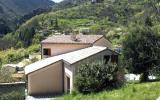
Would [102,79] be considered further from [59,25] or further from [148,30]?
[59,25]

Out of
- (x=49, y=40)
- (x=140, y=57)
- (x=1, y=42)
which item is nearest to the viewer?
(x=140, y=57)

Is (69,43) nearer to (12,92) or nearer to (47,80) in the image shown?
(47,80)

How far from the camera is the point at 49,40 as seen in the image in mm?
44906

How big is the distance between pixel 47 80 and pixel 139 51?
885 cm

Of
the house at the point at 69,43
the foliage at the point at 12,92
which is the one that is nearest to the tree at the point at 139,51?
the house at the point at 69,43

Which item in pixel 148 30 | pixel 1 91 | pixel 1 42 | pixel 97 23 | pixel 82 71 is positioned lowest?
pixel 1 91

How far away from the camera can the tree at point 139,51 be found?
3123 centimetres

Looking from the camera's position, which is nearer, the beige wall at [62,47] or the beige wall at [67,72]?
the beige wall at [67,72]

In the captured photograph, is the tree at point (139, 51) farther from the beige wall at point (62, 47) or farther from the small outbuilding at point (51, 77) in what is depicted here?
the beige wall at point (62, 47)

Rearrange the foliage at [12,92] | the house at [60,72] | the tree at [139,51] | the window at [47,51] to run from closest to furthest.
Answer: the foliage at [12,92]
the tree at [139,51]
the house at [60,72]
the window at [47,51]

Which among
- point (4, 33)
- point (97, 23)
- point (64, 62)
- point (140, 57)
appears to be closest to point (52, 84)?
point (64, 62)

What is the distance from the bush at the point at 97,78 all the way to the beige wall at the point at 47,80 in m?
10.7

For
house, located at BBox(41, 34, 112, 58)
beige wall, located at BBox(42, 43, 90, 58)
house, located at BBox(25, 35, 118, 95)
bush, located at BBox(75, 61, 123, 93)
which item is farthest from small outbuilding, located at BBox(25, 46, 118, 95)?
bush, located at BBox(75, 61, 123, 93)

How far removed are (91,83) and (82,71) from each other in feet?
5.83
